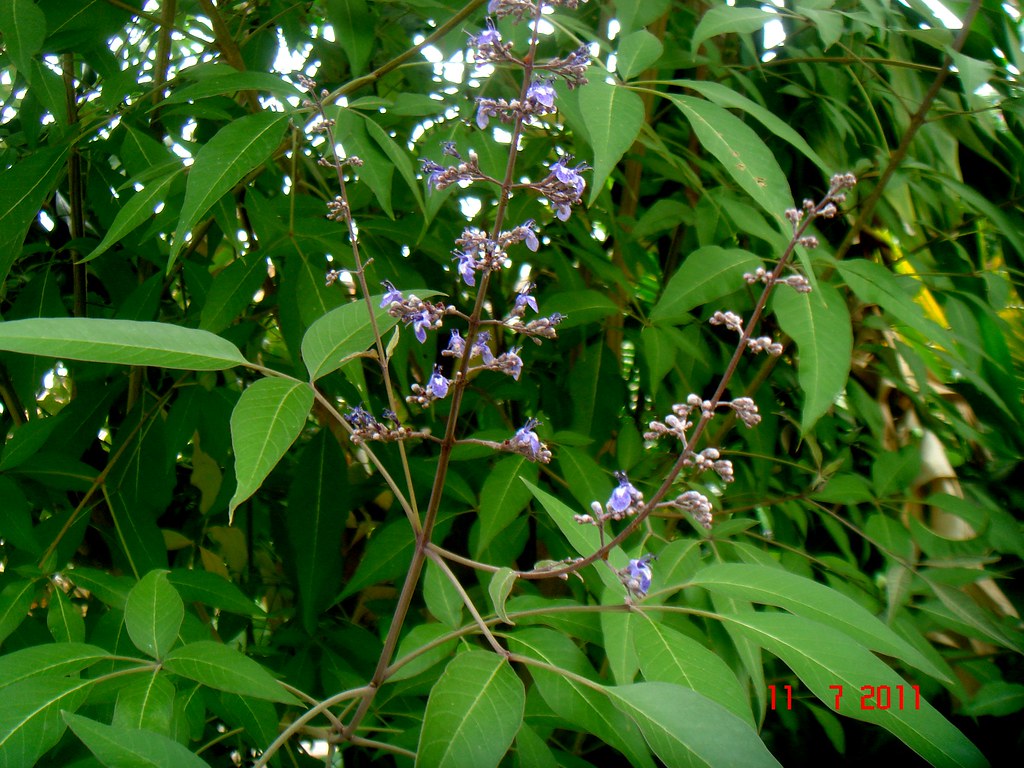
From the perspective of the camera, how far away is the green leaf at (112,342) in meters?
0.57

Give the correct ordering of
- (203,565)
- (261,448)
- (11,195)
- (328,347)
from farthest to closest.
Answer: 1. (203,565)
2. (11,195)
3. (328,347)
4. (261,448)

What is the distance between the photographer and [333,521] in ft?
3.69

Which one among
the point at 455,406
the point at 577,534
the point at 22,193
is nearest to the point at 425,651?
the point at 577,534

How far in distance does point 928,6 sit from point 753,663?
0.85 m

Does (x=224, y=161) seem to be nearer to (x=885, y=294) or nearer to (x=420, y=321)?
(x=420, y=321)

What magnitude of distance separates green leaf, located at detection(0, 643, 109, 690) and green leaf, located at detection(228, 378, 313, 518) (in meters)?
0.25

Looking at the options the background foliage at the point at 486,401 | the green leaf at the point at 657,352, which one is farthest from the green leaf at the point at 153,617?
the green leaf at the point at 657,352

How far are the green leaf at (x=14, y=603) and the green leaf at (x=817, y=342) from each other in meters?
0.81

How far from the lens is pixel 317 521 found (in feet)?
3.68

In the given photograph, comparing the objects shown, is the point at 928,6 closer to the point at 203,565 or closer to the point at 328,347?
the point at 328,347

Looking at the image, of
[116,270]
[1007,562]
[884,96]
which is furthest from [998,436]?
[116,270]

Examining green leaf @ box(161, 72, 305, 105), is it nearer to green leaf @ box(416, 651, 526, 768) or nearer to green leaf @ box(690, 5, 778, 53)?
green leaf @ box(690, 5, 778, 53)

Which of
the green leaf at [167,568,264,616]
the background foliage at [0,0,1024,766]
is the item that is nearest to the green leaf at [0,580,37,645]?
the background foliage at [0,0,1024,766]

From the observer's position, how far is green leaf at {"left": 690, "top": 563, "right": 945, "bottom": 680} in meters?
0.64
